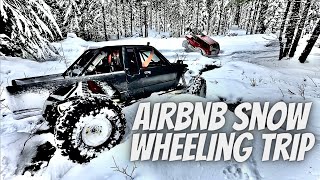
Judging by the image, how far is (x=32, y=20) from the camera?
370 inches

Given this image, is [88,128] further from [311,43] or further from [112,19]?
[112,19]

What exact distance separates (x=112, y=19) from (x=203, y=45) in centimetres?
4957

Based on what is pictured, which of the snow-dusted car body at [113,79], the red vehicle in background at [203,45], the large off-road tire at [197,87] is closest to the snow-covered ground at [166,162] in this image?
the snow-dusted car body at [113,79]

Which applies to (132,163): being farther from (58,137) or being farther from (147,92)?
(147,92)

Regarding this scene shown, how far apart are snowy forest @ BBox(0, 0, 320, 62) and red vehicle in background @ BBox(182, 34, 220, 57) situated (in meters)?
2.92

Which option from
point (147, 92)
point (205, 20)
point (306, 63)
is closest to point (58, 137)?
point (147, 92)

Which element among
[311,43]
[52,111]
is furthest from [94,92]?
[311,43]

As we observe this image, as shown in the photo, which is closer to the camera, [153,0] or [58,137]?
[58,137]

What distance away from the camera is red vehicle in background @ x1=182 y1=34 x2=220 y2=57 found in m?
16.6

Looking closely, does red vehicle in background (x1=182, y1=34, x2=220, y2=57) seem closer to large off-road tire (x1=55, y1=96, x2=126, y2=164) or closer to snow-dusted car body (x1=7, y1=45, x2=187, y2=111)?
snow-dusted car body (x1=7, y1=45, x2=187, y2=111)

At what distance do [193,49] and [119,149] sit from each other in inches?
563

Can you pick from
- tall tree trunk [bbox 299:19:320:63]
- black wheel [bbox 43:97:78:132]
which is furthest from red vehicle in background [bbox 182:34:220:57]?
black wheel [bbox 43:97:78:132]

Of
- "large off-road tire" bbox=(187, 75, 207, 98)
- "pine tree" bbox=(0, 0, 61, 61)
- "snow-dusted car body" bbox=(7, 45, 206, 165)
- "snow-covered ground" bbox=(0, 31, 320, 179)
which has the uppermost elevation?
"pine tree" bbox=(0, 0, 61, 61)

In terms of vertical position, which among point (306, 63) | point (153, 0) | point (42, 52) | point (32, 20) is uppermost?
point (153, 0)
